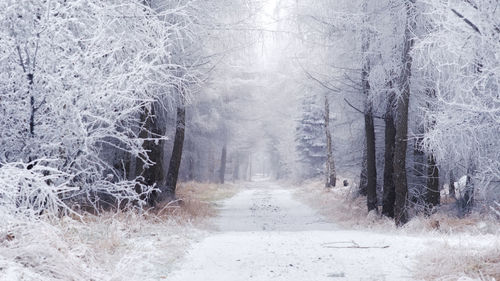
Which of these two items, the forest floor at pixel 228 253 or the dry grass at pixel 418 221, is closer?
the forest floor at pixel 228 253

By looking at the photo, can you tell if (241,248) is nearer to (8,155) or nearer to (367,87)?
(8,155)

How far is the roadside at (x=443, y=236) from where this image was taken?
575 centimetres

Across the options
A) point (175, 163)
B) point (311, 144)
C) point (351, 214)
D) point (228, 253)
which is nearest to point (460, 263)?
point (228, 253)

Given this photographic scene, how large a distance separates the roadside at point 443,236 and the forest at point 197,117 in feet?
0.20

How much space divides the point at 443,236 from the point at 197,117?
14.0 meters

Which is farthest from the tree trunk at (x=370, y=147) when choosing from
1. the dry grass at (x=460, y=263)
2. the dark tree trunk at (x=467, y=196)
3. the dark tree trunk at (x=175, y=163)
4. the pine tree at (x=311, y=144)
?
the pine tree at (x=311, y=144)

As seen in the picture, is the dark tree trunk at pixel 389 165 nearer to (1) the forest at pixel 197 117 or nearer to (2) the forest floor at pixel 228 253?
(1) the forest at pixel 197 117

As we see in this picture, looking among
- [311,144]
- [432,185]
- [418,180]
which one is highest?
[311,144]

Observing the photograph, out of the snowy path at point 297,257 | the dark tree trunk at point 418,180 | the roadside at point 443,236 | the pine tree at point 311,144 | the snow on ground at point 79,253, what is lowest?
the snowy path at point 297,257

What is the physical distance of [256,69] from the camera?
2761 cm

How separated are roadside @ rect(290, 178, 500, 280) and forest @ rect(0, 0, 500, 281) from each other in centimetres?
6

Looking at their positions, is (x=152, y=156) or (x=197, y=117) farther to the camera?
(x=197, y=117)

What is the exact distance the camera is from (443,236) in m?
8.88

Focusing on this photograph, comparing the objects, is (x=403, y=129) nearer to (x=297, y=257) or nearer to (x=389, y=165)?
(x=389, y=165)
